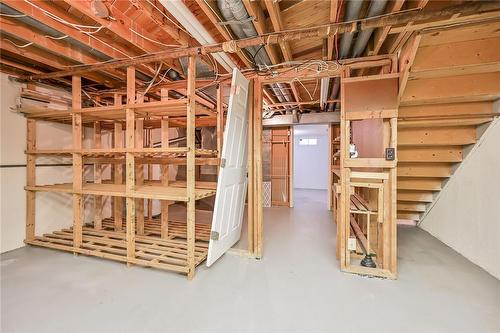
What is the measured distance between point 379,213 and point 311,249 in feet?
3.53

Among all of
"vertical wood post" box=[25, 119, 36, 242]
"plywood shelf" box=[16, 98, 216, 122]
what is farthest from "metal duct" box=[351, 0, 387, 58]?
"vertical wood post" box=[25, 119, 36, 242]

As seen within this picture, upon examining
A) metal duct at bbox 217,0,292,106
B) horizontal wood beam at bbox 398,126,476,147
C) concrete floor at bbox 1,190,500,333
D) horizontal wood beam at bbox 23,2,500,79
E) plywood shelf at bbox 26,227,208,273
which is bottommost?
concrete floor at bbox 1,190,500,333

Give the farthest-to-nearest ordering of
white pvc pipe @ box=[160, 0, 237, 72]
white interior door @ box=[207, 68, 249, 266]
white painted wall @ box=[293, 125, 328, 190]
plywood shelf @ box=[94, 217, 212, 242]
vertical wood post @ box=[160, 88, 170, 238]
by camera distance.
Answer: white painted wall @ box=[293, 125, 328, 190], plywood shelf @ box=[94, 217, 212, 242], vertical wood post @ box=[160, 88, 170, 238], white interior door @ box=[207, 68, 249, 266], white pvc pipe @ box=[160, 0, 237, 72]

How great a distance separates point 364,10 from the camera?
1.86m

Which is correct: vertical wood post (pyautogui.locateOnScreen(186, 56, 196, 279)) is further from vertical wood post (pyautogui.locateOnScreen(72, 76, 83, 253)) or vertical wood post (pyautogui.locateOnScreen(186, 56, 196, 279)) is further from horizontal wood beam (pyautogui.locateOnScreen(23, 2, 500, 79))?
vertical wood post (pyautogui.locateOnScreen(72, 76, 83, 253))

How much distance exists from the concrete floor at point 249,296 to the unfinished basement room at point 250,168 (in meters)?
0.02

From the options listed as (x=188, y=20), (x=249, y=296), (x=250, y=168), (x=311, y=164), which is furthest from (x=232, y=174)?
(x=311, y=164)

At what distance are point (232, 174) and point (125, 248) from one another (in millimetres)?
1687

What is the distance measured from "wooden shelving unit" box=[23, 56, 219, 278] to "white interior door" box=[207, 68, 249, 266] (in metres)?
0.20

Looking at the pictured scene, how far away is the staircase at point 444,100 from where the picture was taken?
1.88m

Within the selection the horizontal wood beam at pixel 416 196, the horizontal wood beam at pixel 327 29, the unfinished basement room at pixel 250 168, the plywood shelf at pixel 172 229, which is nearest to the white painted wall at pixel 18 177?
the unfinished basement room at pixel 250 168

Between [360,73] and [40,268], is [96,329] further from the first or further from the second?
[360,73]

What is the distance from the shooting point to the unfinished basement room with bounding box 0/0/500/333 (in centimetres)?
176

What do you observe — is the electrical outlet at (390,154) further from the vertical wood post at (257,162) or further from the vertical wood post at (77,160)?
the vertical wood post at (77,160)
